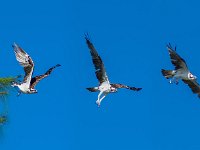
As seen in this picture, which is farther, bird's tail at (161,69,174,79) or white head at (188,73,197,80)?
white head at (188,73,197,80)

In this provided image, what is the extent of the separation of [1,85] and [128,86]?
3990 millimetres

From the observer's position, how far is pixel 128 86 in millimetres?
41875

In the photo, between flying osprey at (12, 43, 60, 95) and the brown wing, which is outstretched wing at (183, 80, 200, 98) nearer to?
the brown wing

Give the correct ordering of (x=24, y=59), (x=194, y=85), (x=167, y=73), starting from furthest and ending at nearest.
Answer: (x=194, y=85), (x=167, y=73), (x=24, y=59)

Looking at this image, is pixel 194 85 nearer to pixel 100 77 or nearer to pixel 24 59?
pixel 100 77

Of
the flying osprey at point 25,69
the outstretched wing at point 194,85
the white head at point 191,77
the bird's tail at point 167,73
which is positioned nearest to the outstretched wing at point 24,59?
the flying osprey at point 25,69

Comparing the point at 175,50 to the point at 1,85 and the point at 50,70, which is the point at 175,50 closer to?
the point at 50,70

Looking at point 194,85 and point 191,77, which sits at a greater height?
point 194,85

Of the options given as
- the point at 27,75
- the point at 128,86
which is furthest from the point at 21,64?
the point at 128,86

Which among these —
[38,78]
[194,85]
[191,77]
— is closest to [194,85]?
[194,85]

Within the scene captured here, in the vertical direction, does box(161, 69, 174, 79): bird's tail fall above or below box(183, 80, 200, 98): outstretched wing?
below

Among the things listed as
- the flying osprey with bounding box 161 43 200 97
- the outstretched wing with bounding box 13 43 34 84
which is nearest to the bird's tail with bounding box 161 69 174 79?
the flying osprey with bounding box 161 43 200 97

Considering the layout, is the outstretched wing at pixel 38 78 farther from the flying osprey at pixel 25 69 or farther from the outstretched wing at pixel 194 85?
→ the outstretched wing at pixel 194 85

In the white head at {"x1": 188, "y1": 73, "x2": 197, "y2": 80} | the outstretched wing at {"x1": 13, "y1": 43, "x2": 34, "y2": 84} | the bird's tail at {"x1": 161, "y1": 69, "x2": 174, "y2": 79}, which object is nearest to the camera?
the outstretched wing at {"x1": 13, "y1": 43, "x2": 34, "y2": 84}
